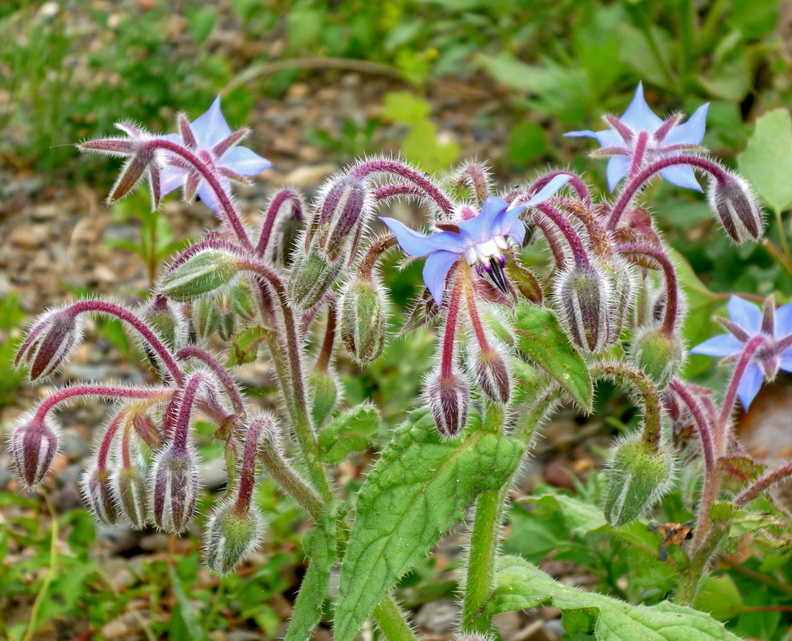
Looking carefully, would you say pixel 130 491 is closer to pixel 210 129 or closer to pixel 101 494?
pixel 101 494

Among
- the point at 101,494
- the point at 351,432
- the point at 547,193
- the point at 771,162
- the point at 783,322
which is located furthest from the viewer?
the point at 771,162

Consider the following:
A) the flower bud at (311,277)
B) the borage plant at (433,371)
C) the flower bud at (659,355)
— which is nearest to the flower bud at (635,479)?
the borage plant at (433,371)

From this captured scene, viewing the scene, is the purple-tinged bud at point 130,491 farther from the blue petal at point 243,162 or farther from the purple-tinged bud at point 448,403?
the blue petal at point 243,162

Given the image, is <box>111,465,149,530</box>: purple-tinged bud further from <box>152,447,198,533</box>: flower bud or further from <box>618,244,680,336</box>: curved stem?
<box>618,244,680,336</box>: curved stem


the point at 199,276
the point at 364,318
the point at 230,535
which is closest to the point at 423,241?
the point at 364,318

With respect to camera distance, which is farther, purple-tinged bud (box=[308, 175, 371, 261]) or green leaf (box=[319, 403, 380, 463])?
green leaf (box=[319, 403, 380, 463])

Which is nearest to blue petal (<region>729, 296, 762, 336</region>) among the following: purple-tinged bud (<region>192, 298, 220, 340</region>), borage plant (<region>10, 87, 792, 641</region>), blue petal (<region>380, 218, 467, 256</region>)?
borage plant (<region>10, 87, 792, 641</region>)

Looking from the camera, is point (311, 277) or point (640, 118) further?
point (640, 118)
